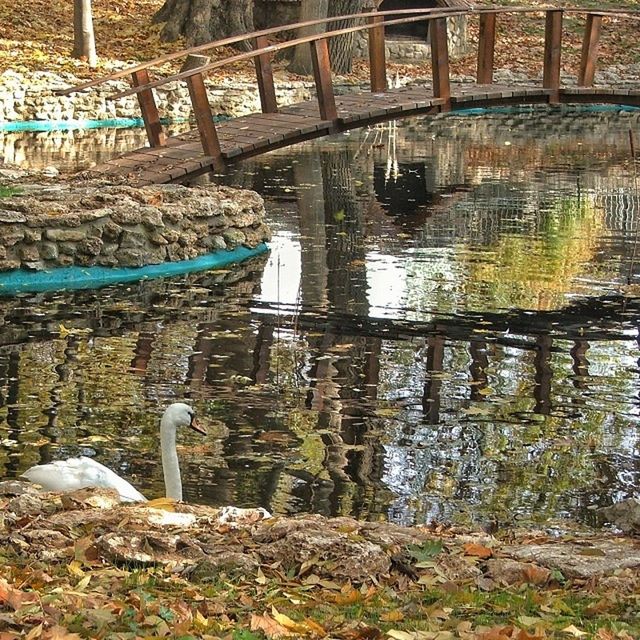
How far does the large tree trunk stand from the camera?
28625 mm

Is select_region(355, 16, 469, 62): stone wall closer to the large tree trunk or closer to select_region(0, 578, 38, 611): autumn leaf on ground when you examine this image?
the large tree trunk


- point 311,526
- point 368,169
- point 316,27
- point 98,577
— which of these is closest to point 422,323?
point 311,526

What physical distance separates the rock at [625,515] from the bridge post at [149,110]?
8624mm

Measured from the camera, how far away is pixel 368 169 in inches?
816

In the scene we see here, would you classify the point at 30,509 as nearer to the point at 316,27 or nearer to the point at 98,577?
the point at 98,577

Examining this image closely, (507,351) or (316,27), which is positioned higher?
(316,27)

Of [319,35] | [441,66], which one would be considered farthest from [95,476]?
[441,66]

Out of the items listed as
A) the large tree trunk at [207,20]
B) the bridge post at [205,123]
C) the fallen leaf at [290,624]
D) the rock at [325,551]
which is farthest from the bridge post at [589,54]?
the fallen leaf at [290,624]

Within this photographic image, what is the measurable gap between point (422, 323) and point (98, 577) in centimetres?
632

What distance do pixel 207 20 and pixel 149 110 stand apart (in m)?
14.9

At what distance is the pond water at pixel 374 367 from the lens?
23.5ft

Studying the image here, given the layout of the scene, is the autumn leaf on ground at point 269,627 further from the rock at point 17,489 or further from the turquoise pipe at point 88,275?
the turquoise pipe at point 88,275

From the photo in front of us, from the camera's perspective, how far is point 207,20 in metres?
28.7

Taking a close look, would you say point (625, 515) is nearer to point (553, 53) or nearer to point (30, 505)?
point (30, 505)
